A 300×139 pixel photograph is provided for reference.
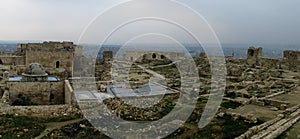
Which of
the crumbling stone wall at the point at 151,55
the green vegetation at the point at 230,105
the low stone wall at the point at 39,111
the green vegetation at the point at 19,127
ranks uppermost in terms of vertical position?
the crumbling stone wall at the point at 151,55

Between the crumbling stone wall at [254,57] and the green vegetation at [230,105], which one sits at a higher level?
the crumbling stone wall at [254,57]

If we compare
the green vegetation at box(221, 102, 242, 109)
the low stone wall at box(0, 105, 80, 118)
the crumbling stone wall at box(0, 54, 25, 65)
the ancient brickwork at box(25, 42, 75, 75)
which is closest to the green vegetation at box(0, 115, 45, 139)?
the low stone wall at box(0, 105, 80, 118)

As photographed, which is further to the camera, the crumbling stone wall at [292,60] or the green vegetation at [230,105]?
the crumbling stone wall at [292,60]

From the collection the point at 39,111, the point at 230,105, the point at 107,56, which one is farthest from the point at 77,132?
the point at 107,56

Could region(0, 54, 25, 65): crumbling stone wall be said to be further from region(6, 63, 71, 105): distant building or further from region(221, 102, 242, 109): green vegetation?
region(221, 102, 242, 109): green vegetation

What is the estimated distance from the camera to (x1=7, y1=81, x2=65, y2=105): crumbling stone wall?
15469 mm

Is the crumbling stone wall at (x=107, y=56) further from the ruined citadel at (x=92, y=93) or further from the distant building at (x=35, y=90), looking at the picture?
the distant building at (x=35, y=90)

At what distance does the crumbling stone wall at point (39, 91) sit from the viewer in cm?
1547

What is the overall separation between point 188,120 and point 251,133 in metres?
2.53

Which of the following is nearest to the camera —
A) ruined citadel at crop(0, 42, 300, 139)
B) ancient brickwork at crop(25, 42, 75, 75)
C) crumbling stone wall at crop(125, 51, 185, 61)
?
ruined citadel at crop(0, 42, 300, 139)

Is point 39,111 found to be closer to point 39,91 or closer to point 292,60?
point 39,91

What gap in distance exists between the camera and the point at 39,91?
15.9m

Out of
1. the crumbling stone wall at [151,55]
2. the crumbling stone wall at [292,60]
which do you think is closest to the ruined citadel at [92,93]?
the crumbling stone wall at [292,60]

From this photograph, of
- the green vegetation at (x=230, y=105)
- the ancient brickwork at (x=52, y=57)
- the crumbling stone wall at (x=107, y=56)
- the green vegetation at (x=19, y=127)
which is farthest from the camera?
the crumbling stone wall at (x=107, y=56)
